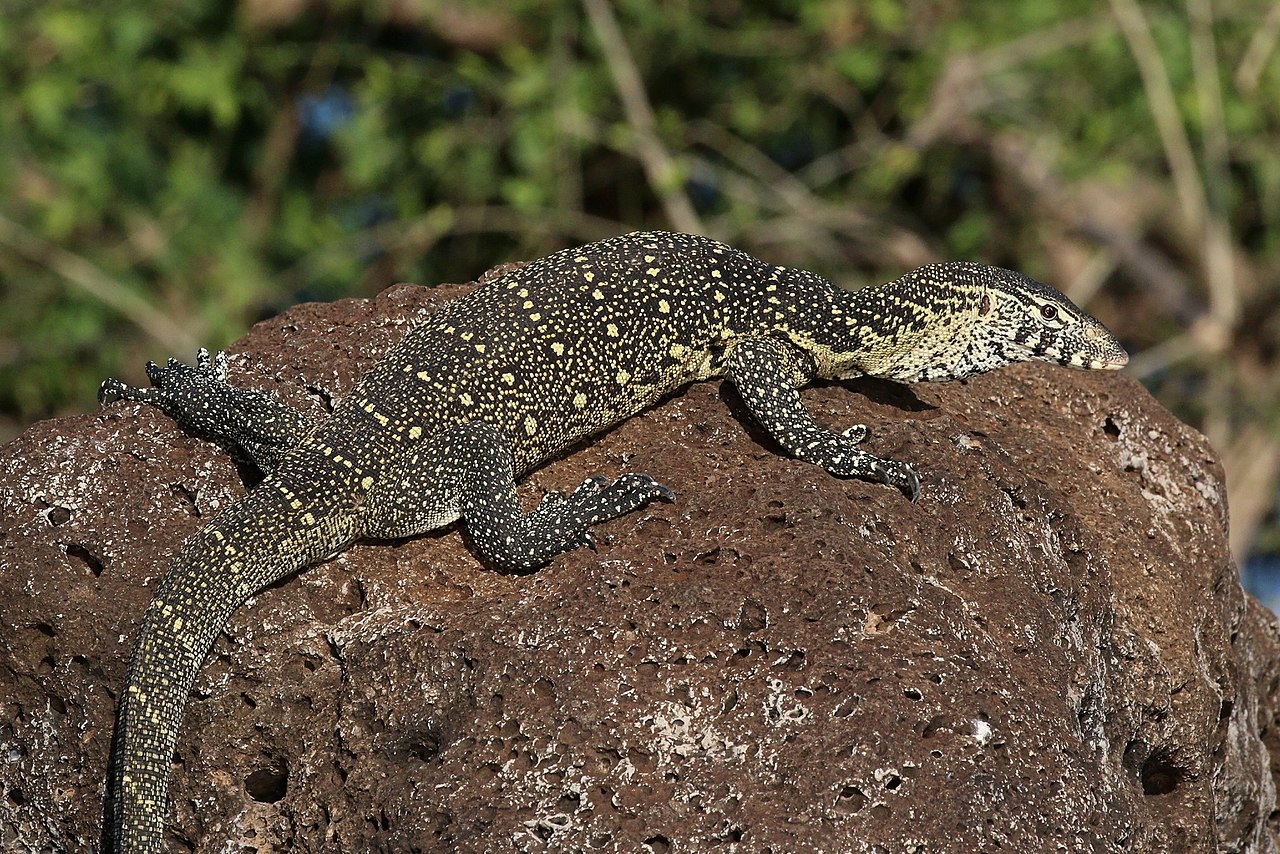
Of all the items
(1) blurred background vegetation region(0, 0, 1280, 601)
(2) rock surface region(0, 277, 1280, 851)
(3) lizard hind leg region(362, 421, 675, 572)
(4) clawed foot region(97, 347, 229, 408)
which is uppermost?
(1) blurred background vegetation region(0, 0, 1280, 601)

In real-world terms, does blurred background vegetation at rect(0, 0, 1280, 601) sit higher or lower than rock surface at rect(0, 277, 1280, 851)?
higher

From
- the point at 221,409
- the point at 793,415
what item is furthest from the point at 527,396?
the point at 221,409

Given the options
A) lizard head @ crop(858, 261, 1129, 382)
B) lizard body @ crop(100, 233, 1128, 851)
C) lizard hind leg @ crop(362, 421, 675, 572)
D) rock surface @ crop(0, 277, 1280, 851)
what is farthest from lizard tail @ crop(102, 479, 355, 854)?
lizard head @ crop(858, 261, 1129, 382)

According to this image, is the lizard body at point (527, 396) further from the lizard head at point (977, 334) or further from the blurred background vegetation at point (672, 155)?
the blurred background vegetation at point (672, 155)

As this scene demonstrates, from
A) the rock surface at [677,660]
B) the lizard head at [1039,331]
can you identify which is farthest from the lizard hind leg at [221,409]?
the lizard head at [1039,331]

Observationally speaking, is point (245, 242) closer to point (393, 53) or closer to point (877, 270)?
point (393, 53)

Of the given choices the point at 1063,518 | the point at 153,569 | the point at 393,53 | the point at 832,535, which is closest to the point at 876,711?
the point at 832,535

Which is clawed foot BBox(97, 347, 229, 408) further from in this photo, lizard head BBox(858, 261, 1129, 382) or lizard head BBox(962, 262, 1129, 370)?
lizard head BBox(962, 262, 1129, 370)
